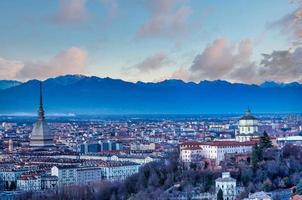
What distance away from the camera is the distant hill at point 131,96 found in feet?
379

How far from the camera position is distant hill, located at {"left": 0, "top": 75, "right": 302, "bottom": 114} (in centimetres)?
11562

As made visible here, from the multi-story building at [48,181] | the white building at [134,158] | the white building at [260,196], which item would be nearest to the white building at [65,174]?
the multi-story building at [48,181]

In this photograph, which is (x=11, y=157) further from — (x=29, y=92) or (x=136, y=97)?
(x=136, y=97)

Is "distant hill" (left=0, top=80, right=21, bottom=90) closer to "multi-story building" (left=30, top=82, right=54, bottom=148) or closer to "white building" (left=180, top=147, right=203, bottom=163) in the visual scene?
"multi-story building" (left=30, top=82, right=54, bottom=148)

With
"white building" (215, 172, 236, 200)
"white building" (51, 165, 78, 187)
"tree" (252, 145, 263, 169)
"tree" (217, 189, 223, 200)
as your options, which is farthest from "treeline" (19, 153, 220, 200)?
"white building" (51, 165, 78, 187)

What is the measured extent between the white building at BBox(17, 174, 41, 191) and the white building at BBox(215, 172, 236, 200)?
820cm

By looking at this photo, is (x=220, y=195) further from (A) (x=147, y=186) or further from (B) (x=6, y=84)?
(B) (x=6, y=84)

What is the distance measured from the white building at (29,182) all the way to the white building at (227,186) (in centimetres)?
820

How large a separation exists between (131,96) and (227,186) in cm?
10615

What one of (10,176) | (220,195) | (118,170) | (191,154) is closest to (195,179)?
(220,195)

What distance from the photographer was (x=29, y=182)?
1095 inches

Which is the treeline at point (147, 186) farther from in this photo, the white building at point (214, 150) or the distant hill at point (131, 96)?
the distant hill at point (131, 96)

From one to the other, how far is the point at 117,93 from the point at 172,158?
99.9 metres

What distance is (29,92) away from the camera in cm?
11356
